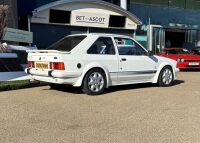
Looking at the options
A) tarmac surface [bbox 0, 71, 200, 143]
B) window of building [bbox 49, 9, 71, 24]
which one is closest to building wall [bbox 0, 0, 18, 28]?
window of building [bbox 49, 9, 71, 24]

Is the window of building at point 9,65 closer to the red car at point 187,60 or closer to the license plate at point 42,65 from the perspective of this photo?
the license plate at point 42,65

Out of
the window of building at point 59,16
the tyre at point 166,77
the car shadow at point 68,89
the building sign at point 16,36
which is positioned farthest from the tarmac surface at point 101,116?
the window of building at point 59,16

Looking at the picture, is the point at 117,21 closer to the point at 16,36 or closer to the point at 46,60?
the point at 16,36

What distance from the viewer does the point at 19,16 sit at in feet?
69.6

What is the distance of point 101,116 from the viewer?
25.0 feet

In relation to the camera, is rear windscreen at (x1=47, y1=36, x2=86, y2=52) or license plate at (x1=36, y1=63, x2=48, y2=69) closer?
license plate at (x1=36, y1=63, x2=48, y2=69)

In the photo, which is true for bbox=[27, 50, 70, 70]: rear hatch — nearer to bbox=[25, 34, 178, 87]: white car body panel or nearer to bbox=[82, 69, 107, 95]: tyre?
bbox=[25, 34, 178, 87]: white car body panel

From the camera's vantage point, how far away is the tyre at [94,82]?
993 cm

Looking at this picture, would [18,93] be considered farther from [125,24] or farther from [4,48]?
[125,24]

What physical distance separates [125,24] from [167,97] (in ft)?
46.9

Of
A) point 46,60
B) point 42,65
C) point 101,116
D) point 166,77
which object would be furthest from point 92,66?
point 166,77

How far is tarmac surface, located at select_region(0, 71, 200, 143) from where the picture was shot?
6.20 meters

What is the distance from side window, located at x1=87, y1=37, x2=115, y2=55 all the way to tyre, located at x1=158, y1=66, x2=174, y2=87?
2.05 metres

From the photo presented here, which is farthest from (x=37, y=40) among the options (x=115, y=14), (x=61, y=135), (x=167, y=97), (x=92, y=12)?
(x=61, y=135)
